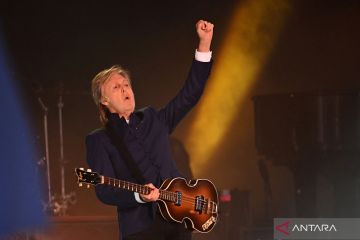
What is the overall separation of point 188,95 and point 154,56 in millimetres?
5985

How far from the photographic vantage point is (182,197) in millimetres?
4258

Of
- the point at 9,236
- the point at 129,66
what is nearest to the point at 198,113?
the point at 129,66

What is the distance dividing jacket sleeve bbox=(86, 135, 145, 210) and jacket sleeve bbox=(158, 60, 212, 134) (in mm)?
522

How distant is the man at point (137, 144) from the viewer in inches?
159

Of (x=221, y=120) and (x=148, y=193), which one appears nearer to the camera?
(x=148, y=193)

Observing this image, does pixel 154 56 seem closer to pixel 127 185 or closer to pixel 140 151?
pixel 140 151

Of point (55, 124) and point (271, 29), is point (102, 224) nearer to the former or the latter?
point (55, 124)

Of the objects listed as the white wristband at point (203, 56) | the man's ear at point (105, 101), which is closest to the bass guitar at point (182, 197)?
the man's ear at point (105, 101)

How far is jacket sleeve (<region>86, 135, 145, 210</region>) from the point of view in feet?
13.1

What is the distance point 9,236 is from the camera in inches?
262

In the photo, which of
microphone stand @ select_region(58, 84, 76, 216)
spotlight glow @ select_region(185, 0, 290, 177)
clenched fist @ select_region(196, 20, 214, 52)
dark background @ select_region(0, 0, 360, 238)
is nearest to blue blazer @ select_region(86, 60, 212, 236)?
clenched fist @ select_region(196, 20, 214, 52)

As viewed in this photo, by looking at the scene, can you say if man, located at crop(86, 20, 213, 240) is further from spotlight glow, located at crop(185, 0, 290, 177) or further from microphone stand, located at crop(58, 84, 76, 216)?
spotlight glow, located at crop(185, 0, 290, 177)

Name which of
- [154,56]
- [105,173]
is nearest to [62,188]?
[154,56]

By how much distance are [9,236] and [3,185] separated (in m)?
1.98
